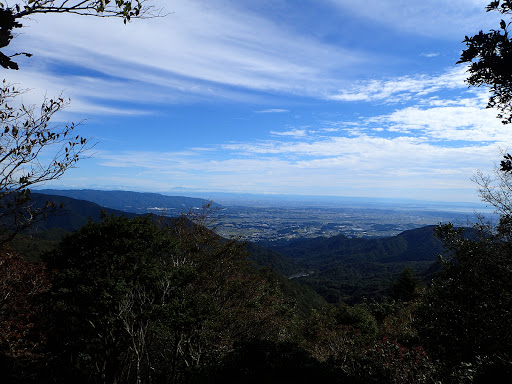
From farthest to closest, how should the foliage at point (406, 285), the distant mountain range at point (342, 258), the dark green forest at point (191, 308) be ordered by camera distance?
the distant mountain range at point (342, 258)
the foliage at point (406, 285)
the dark green forest at point (191, 308)

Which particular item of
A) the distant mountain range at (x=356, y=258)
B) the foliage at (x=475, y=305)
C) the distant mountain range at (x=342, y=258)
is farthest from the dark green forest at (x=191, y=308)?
the distant mountain range at (x=356, y=258)

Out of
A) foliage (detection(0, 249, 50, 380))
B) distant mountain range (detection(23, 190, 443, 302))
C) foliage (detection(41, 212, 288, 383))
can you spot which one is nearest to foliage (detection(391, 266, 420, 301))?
foliage (detection(41, 212, 288, 383))

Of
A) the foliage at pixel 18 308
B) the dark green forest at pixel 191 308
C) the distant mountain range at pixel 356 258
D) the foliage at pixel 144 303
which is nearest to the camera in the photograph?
the dark green forest at pixel 191 308

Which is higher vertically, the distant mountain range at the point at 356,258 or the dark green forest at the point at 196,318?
the dark green forest at the point at 196,318

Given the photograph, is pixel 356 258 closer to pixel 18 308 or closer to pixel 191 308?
pixel 191 308

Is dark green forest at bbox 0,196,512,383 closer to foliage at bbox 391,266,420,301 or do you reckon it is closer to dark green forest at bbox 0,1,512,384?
dark green forest at bbox 0,1,512,384

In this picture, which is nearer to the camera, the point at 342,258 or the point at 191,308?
the point at 191,308

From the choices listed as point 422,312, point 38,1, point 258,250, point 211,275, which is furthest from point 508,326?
point 258,250

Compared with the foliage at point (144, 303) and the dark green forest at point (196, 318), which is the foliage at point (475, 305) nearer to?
the dark green forest at point (196, 318)

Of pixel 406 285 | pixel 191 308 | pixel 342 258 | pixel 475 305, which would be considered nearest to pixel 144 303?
pixel 191 308

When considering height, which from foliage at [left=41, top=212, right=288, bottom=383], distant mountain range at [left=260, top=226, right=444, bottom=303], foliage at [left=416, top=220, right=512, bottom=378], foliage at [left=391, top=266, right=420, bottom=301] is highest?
foliage at [left=416, top=220, right=512, bottom=378]

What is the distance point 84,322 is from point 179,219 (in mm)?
7662

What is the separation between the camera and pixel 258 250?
127 meters

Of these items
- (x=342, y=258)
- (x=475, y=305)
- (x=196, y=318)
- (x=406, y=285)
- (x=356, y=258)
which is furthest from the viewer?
(x=342, y=258)
